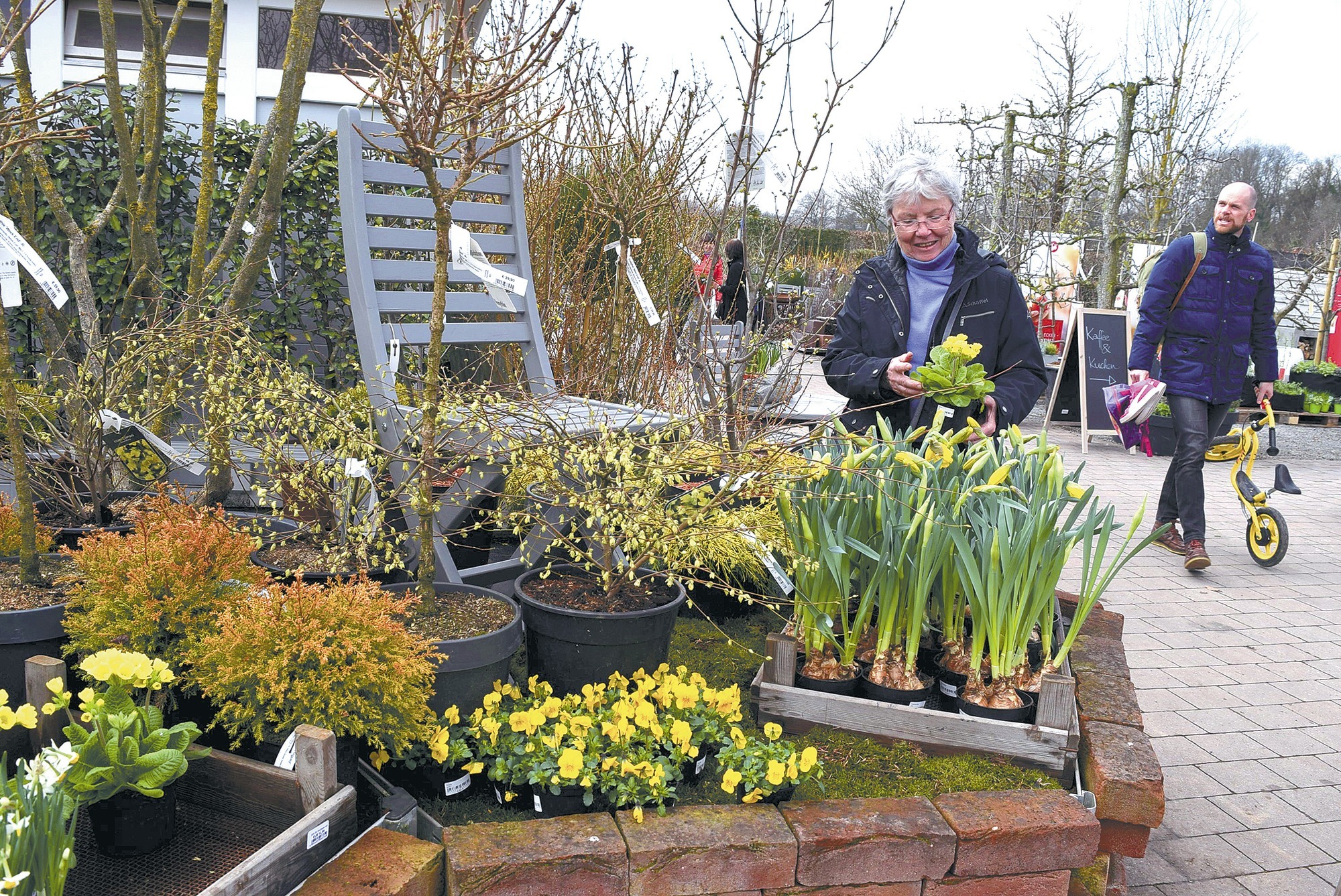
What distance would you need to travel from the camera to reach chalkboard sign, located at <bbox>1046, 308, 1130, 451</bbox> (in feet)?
31.4

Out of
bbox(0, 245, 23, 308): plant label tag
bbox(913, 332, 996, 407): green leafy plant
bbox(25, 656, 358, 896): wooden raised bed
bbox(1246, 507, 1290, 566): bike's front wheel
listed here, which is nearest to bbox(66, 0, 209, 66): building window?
bbox(0, 245, 23, 308): plant label tag

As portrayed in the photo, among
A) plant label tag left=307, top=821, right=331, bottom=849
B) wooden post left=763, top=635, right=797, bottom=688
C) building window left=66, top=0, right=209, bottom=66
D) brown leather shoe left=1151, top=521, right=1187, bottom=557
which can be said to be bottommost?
brown leather shoe left=1151, top=521, right=1187, bottom=557

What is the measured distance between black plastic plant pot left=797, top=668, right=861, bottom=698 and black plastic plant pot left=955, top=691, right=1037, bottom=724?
259mm

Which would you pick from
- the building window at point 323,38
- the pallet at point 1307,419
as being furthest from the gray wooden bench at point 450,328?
the pallet at point 1307,419

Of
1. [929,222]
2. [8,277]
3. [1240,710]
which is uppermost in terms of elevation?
[929,222]

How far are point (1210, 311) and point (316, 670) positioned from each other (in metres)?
4.73

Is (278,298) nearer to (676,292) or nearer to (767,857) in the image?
(676,292)

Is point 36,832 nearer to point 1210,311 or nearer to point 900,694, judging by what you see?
point 900,694

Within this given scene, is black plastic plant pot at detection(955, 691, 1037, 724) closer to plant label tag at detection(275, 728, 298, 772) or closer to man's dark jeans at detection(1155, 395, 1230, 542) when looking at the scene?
plant label tag at detection(275, 728, 298, 772)

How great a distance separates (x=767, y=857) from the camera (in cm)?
185

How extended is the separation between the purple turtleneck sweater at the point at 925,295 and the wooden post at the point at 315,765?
7.02 ft

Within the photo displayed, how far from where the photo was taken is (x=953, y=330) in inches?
122

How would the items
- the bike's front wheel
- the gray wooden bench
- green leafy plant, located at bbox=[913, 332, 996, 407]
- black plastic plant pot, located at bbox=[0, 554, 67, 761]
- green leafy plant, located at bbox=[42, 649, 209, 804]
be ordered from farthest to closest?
the bike's front wheel → green leafy plant, located at bbox=[913, 332, 996, 407] → the gray wooden bench → black plastic plant pot, located at bbox=[0, 554, 67, 761] → green leafy plant, located at bbox=[42, 649, 209, 804]

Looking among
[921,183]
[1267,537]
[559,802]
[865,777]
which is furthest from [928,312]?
[1267,537]
